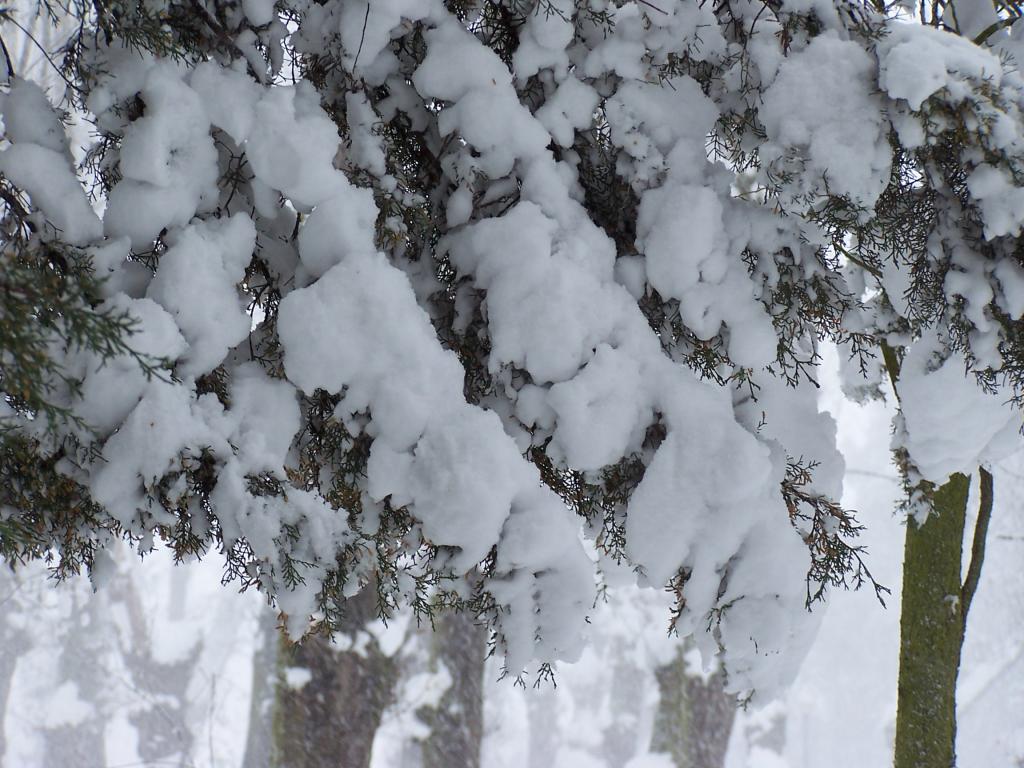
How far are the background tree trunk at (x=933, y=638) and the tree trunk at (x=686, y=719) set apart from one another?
7592 mm

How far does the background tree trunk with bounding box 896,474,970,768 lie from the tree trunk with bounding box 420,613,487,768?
210 inches

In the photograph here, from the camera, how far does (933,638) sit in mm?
4289

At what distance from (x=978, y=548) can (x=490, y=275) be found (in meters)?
3.27

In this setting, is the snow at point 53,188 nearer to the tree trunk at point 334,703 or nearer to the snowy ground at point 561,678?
the tree trunk at point 334,703

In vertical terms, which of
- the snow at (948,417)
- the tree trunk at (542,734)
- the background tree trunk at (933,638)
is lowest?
the background tree trunk at (933,638)

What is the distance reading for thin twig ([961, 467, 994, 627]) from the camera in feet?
14.3

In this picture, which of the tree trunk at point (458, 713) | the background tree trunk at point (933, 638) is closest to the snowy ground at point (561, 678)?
the tree trunk at point (458, 713)

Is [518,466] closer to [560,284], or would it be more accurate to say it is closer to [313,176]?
[560,284]

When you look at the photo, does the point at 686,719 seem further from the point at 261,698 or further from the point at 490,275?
the point at 490,275

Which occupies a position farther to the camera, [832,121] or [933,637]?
[933,637]

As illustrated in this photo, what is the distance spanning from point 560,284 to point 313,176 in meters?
0.81

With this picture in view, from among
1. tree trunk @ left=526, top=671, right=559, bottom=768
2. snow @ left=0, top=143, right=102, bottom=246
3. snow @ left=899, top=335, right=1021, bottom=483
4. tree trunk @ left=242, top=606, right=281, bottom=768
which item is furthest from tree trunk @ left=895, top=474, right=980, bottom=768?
tree trunk @ left=526, top=671, right=559, bottom=768

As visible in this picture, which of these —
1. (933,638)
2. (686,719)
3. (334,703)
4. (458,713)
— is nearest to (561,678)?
(686,719)

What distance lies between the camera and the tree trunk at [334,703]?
677cm
